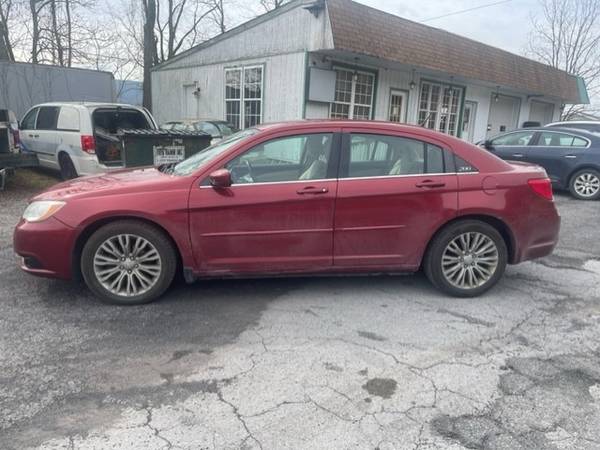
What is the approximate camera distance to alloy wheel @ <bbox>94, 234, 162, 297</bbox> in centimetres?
383

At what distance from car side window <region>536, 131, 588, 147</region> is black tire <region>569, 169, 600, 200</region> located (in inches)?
22.7

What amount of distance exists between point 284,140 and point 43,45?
19.1 meters

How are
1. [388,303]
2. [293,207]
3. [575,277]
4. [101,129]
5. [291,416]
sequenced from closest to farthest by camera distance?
[291,416] → [293,207] → [388,303] → [575,277] → [101,129]

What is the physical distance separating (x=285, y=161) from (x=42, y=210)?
2.08m

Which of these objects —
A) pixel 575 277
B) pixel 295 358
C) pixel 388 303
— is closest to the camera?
pixel 295 358

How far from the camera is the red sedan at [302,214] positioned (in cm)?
380

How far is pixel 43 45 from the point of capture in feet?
61.8

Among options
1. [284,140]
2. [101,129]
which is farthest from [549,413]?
[101,129]

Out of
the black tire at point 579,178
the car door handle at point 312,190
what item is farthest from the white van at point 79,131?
the black tire at point 579,178

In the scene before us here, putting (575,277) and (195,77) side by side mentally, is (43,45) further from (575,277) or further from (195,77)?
(575,277)

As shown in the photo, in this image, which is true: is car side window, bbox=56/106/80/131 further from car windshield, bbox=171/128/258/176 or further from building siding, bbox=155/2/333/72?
building siding, bbox=155/2/333/72

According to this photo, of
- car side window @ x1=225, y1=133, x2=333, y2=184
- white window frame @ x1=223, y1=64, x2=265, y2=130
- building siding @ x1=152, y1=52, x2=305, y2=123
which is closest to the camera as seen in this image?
car side window @ x1=225, y1=133, x2=333, y2=184

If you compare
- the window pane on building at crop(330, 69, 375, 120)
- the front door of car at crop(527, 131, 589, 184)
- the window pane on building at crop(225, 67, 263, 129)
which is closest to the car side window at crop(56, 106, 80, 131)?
the window pane on building at crop(225, 67, 263, 129)

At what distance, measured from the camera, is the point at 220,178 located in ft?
12.3
